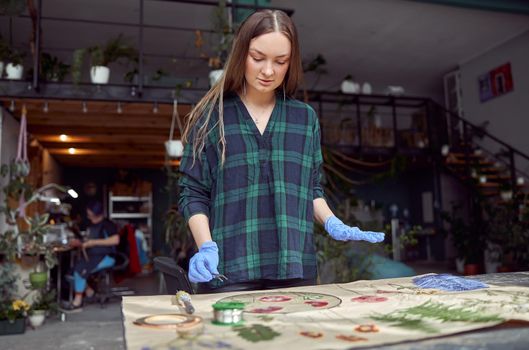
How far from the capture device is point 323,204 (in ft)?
4.84

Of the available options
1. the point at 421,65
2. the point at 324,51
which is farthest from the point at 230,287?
the point at 421,65

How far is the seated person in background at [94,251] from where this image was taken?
5344 millimetres

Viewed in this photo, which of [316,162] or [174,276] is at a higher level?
[316,162]

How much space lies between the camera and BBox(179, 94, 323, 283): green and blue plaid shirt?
51.5 inches

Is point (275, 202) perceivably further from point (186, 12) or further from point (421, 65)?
point (421, 65)

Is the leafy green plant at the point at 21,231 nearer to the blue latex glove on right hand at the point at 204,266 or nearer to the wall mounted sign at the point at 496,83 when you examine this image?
the blue latex glove on right hand at the point at 204,266

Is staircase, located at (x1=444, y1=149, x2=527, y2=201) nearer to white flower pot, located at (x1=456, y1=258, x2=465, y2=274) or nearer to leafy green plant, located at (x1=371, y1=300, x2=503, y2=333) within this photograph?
white flower pot, located at (x1=456, y1=258, x2=465, y2=274)

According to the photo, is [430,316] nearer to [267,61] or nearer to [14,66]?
[267,61]

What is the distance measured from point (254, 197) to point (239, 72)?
359 mm

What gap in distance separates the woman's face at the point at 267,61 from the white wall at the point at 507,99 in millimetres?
7926

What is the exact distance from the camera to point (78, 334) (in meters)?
4.07

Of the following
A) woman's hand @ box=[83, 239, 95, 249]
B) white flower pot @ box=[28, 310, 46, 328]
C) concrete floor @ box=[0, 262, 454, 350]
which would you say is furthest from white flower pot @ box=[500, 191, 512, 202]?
white flower pot @ box=[28, 310, 46, 328]

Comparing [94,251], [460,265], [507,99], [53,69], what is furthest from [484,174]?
[53,69]

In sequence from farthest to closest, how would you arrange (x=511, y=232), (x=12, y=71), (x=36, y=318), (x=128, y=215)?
(x=128, y=215) → (x=511, y=232) → (x=12, y=71) → (x=36, y=318)
